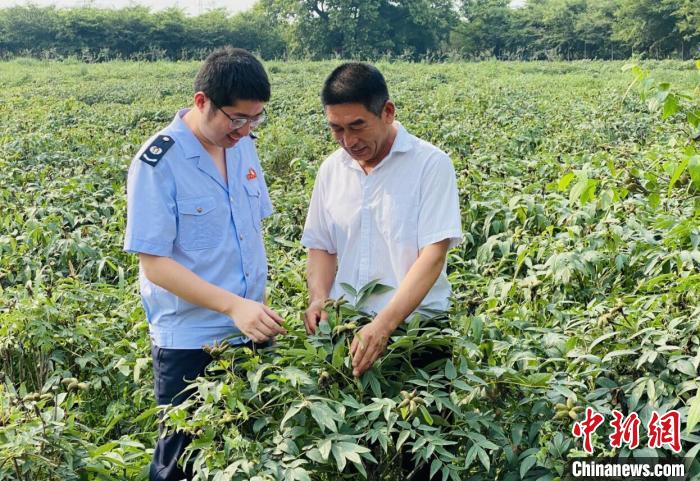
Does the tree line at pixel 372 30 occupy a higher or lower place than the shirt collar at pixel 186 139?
higher

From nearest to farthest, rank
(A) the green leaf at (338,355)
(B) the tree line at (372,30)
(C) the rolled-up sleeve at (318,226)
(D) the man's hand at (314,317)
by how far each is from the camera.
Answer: (A) the green leaf at (338,355) < (D) the man's hand at (314,317) < (C) the rolled-up sleeve at (318,226) < (B) the tree line at (372,30)

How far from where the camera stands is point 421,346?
2074mm

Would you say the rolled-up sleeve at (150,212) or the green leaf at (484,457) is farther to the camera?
the rolled-up sleeve at (150,212)

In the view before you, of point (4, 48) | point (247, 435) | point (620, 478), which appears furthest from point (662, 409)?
point (4, 48)

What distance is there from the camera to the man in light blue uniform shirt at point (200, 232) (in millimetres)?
2021

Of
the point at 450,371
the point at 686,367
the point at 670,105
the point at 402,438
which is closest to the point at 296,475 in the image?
the point at 402,438

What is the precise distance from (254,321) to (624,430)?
981 mm

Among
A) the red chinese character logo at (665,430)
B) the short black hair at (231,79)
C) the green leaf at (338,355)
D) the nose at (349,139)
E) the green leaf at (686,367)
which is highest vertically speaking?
the short black hair at (231,79)

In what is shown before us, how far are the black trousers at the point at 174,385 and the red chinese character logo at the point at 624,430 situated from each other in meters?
1.08

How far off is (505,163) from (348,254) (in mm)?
3485

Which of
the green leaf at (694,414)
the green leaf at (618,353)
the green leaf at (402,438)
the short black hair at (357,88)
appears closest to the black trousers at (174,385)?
A: the green leaf at (402,438)

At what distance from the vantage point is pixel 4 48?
32.3m

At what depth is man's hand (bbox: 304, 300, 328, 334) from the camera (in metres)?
2.15

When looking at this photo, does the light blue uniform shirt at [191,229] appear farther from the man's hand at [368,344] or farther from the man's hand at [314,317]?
the man's hand at [368,344]
